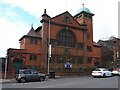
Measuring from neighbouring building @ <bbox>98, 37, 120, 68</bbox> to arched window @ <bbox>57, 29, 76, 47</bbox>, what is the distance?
1198cm

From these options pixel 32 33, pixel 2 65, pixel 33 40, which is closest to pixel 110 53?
pixel 32 33

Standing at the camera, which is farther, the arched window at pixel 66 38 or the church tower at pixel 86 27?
the church tower at pixel 86 27

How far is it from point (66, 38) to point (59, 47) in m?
3.23

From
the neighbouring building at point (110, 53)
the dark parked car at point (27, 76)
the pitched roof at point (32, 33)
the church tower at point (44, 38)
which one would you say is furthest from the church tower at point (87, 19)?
the dark parked car at point (27, 76)

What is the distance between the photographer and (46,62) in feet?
139

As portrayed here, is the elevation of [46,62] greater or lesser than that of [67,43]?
lesser

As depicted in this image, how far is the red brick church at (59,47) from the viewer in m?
Result: 40.2

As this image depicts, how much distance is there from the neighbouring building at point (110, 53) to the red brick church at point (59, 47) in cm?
595

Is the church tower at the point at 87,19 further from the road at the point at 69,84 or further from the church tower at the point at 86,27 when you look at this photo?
the road at the point at 69,84

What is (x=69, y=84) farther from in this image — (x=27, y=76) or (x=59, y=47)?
(x=59, y=47)

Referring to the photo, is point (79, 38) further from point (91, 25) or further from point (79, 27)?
point (91, 25)

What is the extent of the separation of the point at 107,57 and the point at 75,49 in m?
15.8

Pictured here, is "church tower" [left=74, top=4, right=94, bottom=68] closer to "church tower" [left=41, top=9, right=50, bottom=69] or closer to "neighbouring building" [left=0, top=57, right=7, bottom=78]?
"church tower" [left=41, top=9, right=50, bottom=69]

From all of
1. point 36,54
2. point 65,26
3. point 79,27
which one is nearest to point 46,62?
point 36,54
